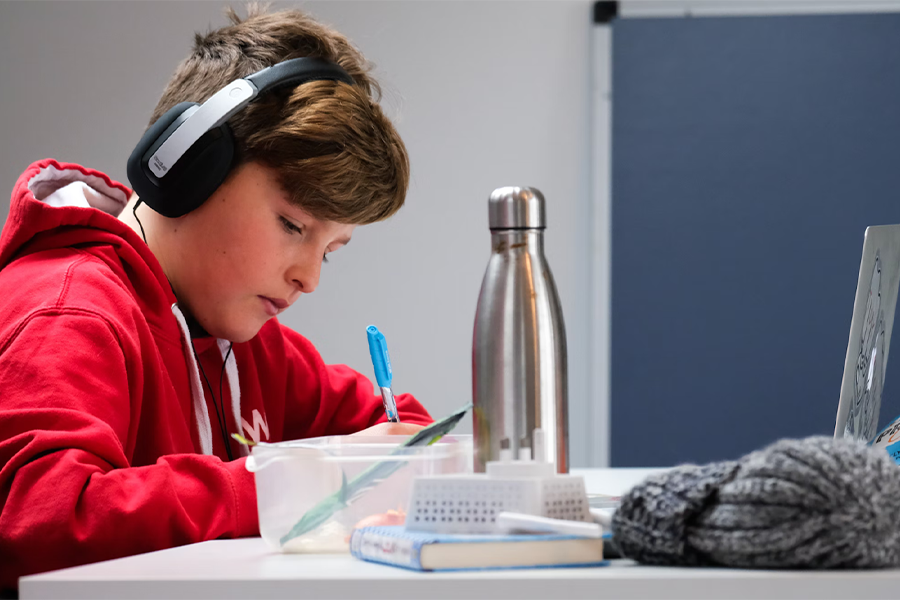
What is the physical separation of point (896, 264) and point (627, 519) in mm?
461

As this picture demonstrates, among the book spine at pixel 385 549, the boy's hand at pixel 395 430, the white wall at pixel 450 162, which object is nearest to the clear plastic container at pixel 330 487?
the book spine at pixel 385 549

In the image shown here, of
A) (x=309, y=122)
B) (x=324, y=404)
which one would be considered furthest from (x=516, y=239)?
(x=324, y=404)

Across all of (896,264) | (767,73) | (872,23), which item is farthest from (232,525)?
(872,23)

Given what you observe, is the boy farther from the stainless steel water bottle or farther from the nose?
the stainless steel water bottle

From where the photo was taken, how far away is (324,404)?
1.37m

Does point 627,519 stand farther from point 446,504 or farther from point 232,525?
point 232,525

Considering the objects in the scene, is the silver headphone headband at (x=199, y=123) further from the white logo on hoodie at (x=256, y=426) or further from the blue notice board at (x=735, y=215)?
the blue notice board at (x=735, y=215)

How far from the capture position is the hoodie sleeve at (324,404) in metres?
1.37

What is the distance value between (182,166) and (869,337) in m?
0.69

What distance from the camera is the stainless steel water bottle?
22.5 inches

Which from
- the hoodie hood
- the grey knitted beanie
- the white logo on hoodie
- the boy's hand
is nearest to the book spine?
the grey knitted beanie

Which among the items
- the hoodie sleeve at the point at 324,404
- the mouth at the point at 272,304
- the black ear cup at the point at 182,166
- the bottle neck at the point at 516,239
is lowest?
the hoodie sleeve at the point at 324,404

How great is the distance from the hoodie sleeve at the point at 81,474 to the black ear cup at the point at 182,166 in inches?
9.1

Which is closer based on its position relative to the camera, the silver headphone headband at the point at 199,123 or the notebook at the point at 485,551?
the notebook at the point at 485,551
